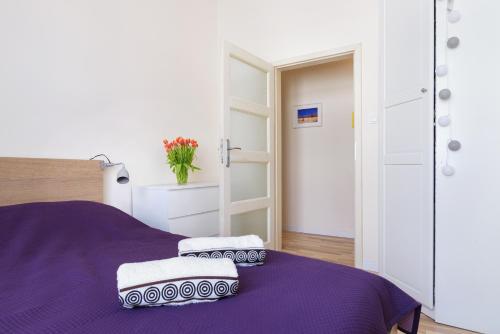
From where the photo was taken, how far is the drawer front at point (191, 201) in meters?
2.16

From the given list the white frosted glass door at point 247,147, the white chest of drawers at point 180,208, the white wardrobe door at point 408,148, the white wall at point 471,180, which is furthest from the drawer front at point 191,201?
the white wall at point 471,180

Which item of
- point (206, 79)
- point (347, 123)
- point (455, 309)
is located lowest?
point (455, 309)

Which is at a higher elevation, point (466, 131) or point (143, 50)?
point (143, 50)

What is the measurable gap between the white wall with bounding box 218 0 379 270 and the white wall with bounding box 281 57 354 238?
104 centimetres

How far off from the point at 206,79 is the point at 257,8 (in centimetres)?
90

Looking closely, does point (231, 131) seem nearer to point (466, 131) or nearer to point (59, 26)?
point (59, 26)

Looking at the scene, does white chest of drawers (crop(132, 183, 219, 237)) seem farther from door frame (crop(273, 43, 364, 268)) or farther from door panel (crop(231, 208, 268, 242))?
door frame (crop(273, 43, 364, 268))

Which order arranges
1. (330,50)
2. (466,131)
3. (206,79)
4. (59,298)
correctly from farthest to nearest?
(206,79) → (330,50) → (466,131) → (59,298)

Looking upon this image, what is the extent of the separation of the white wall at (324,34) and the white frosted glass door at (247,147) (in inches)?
15.5

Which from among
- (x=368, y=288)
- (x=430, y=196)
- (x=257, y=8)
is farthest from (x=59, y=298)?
(x=257, y=8)

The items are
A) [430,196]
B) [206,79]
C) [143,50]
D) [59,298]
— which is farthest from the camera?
[206,79]

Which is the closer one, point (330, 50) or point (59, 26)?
point (59, 26)

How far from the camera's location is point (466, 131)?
1.64 m

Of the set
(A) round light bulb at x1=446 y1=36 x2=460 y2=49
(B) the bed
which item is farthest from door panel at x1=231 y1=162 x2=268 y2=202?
(A) round light bulb at x1=446 y1=36 x2=460 y2=49
